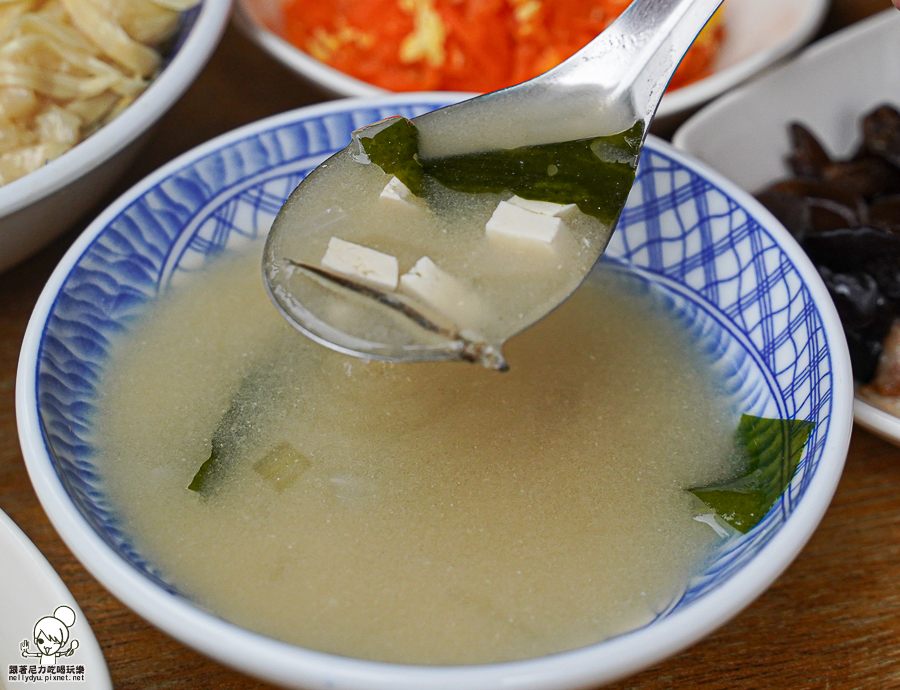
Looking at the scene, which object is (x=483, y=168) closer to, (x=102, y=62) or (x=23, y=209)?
(x=23, y=209)

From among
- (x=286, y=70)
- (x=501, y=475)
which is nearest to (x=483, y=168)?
(x=501, y=475)

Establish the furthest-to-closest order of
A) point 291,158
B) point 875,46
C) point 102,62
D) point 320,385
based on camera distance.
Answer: point 875,46 < point 102,62 < point 291,158 < point 320,385

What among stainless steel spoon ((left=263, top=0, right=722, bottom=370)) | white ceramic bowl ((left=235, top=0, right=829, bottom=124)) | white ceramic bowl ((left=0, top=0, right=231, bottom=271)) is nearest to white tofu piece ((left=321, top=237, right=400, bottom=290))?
stainless steel spoon ((left=263, top=0, right=722, bottom=370))

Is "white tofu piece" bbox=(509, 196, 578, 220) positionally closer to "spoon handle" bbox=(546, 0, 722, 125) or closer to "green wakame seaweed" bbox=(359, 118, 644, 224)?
"green wakame seaweed" bbox=(359, 118, 644, 224)

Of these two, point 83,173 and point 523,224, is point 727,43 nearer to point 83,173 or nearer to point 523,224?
point 523,224

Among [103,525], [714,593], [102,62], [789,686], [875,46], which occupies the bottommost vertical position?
[789,686]
